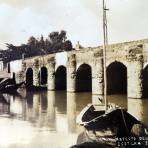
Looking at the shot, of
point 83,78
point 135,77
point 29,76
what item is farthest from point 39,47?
point 135,77

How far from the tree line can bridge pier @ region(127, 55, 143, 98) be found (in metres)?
39.9

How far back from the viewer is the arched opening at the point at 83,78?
30.3 meters

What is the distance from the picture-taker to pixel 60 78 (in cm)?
3544

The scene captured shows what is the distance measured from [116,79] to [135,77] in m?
4.39

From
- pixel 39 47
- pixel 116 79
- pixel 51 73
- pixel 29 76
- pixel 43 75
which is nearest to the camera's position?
pixel 116 79

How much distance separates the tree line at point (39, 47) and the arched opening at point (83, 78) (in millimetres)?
31689

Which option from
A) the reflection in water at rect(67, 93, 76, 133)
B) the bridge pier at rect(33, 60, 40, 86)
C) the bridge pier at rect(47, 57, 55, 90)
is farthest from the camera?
the bridge pier at rect(33, 60, 40, 86)

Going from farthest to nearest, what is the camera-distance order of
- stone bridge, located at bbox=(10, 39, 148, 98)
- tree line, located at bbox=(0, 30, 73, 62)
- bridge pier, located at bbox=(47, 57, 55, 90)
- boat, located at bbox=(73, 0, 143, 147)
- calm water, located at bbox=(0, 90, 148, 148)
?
tree line, located at bbox=(0, 30, 73, 62) < bridge pier, located at bbox=(47, 57, 55, 90) < stone bridge, located at bbox=(10, 39, 148, 98) < calm water, located at bbox=(0, 90, 148, 148) < boat, located at bbox=(73, 0, 143, 147)

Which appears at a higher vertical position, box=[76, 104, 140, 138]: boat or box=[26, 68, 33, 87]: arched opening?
box=[26, 68, 33, 87]: arched opening

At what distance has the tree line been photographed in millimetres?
61875

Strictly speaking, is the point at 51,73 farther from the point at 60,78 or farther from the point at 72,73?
the point at 72,73

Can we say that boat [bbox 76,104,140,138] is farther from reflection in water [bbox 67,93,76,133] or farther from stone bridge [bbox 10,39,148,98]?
stone bridge [bbox 10,39,148,98]

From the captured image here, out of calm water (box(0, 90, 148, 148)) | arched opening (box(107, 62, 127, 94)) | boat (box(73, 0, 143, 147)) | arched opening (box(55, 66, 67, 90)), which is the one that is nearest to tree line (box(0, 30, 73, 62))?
arched opening (box(55, 66, 67, 90))

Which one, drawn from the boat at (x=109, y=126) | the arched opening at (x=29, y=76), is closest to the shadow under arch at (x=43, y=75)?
the arched opening at (x=29, y=76)
